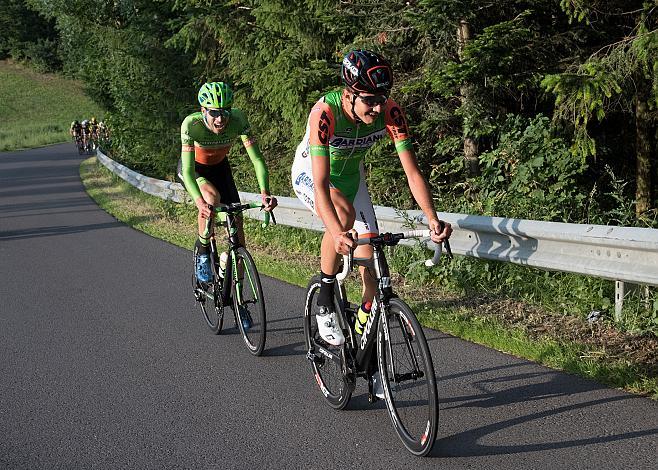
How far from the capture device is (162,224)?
48.2 feet

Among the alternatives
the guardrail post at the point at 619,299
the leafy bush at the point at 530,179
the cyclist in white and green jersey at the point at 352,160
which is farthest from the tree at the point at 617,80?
the cyclist in white and green jersey at the point at 352,160

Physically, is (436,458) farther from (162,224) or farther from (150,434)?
(162,224)

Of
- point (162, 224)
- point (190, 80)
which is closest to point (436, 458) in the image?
point (162, 224)

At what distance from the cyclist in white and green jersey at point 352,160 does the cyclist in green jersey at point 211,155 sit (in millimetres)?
1442

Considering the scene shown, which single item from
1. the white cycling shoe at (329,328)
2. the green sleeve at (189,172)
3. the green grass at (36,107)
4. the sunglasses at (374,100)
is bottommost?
the green grass at (36,107)

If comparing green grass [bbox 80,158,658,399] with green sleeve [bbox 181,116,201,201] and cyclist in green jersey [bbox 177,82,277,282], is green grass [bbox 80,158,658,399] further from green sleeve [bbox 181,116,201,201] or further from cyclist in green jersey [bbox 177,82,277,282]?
green sleeve [bbox 181,116,201,201]

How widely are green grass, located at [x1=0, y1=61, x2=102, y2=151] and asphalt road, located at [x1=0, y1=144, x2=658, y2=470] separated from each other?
5892 centimetres

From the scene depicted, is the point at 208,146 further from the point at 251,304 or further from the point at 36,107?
the point at 36,107

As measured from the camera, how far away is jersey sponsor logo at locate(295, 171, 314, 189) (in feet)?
18.9

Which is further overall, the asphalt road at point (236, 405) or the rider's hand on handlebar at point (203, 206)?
the rider's hand on handlebar at point (203, 206)

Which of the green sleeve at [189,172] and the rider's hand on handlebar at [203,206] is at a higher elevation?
the green sleeve at [189,172]

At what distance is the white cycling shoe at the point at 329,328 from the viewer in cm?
506

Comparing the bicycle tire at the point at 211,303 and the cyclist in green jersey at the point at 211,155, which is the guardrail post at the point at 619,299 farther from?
the bicycle tire at the point at 211,303

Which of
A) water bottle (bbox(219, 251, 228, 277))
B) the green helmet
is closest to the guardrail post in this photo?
water bottle (bbox(219, 251, 228, 277))
